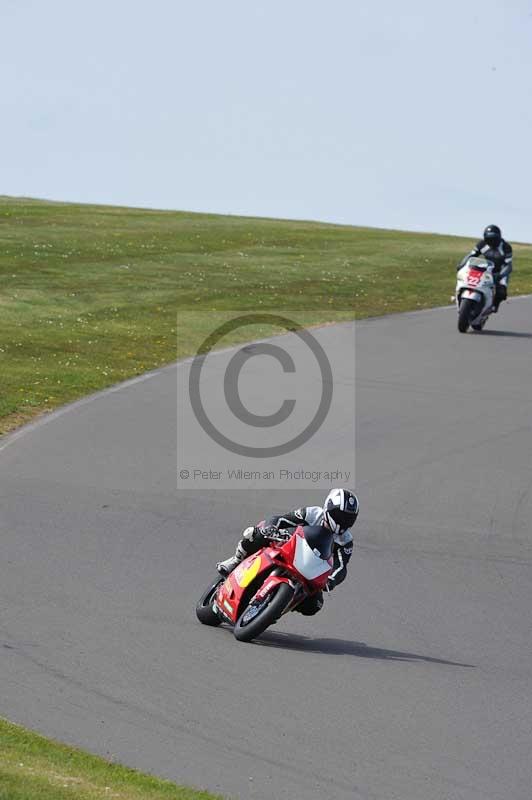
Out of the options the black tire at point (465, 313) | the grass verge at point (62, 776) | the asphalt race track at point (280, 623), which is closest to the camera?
the grass verge at point (62, 776)

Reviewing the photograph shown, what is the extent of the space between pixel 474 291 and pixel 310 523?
17318 mm

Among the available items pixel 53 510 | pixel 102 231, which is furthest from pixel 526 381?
pixel 102 231

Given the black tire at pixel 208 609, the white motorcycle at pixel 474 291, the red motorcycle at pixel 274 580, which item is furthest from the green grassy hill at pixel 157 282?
the red motorcycle at pixel 274 580

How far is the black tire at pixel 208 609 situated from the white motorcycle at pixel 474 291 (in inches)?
667

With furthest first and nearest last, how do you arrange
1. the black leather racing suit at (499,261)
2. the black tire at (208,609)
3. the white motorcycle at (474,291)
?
the black leather racing suit at (499,261) < the white motorcycle at (474,291) < the black tire at (208,609)

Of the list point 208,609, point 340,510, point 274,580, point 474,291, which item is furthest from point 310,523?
point 474,291

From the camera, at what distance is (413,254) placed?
44.7 metres

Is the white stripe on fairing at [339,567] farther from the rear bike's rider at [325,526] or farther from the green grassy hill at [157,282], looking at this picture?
the green grassy hill at [157,282]

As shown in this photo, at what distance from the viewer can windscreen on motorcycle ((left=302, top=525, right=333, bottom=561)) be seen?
10.6 metres

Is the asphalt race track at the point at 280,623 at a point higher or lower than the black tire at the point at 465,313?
lower

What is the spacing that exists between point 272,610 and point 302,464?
7310mm

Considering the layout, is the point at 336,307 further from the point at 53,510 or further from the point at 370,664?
the point at 370,664

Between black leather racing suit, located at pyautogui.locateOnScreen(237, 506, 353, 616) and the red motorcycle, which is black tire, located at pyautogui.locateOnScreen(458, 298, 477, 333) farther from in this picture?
the red motorcycle

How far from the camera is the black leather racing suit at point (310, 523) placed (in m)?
10.7
